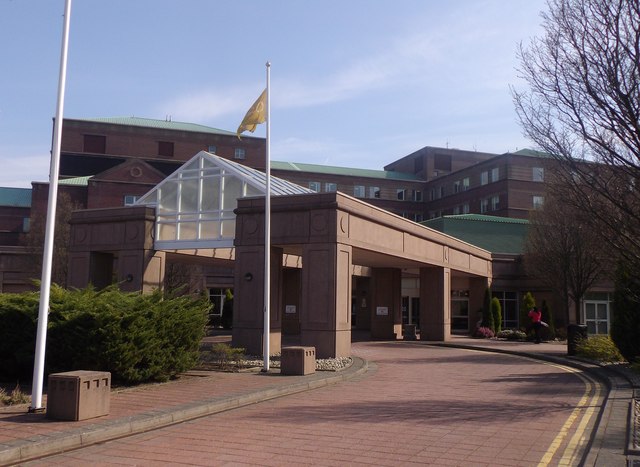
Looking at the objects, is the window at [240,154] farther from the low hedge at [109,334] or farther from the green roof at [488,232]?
the low hedge at [109,334]

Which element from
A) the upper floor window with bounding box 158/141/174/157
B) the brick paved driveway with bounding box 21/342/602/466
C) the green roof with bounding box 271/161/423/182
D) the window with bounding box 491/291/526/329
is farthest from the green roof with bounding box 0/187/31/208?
the brick paved driveway with bounding box 21/342/602/466

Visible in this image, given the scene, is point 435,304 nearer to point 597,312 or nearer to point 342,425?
point 597,312

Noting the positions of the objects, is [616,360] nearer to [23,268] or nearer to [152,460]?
[152,460]

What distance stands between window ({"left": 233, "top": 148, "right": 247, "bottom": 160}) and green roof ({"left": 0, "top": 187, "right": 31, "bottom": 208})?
22306 millimetres

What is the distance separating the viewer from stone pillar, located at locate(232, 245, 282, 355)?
21141 millimetres

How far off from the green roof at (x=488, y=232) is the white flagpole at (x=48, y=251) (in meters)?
37.5

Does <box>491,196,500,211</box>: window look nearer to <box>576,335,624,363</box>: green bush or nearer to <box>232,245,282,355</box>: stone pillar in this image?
<box>576,335,624,363</box>: green bush

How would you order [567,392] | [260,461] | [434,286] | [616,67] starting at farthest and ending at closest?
[434,286] → [567,392] → [616,67] → [260,461]

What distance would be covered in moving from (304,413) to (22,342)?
6.94 m

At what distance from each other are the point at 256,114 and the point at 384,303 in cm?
1744

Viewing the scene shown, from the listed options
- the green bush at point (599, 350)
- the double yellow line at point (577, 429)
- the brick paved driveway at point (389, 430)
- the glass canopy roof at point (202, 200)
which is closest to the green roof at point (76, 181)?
the glass canopy roof at point (202, 200)

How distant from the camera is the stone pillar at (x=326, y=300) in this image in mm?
20000

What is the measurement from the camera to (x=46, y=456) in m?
7.97

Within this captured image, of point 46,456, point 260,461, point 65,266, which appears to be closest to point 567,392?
point 260,461
